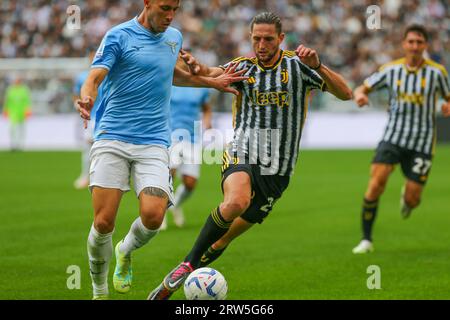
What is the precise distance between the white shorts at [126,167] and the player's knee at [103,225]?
27 centimetres

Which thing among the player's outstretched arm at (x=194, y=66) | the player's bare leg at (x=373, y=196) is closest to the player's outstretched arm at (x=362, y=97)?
the player's bare leg at (x=373, y=196)

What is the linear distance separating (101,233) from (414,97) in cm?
527

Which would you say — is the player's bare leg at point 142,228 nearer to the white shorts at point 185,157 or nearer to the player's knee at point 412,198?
the player's knee at point 412,198

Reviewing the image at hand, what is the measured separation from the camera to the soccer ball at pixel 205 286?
699 centimetres

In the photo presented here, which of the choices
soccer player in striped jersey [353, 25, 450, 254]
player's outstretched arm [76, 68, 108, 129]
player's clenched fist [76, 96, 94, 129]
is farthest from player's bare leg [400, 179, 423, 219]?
player's clenched fist [76, 96, 94, 129]

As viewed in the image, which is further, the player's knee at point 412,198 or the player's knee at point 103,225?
the player's knee at point 412,198

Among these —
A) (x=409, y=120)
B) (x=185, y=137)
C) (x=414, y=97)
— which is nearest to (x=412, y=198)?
(x=409, y=120)

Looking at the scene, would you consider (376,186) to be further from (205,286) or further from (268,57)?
(205,286)

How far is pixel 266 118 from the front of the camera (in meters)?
7.90

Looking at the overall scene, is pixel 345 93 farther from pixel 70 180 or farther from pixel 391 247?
pixel 70 180

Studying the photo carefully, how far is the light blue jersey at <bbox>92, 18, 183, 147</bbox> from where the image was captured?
285 inches

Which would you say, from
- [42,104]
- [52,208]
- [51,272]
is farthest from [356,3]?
[51,272]

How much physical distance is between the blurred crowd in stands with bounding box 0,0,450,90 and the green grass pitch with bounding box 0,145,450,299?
1228cm

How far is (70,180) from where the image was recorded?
19875 mm
